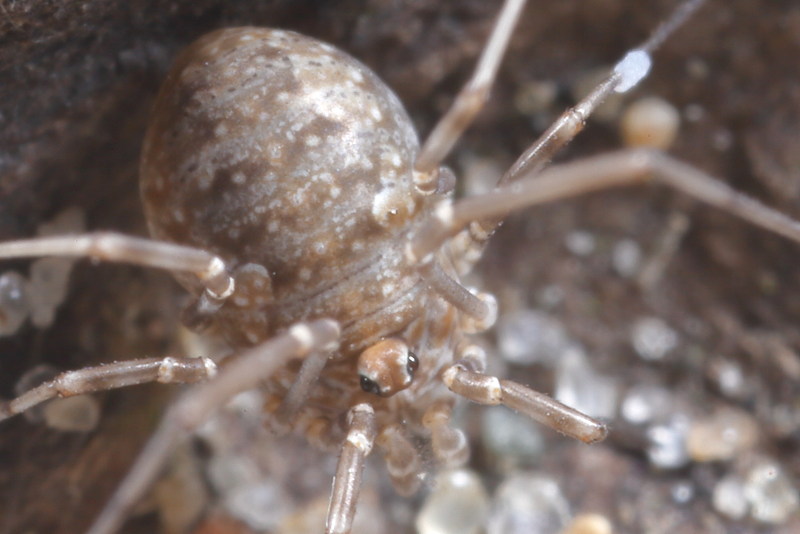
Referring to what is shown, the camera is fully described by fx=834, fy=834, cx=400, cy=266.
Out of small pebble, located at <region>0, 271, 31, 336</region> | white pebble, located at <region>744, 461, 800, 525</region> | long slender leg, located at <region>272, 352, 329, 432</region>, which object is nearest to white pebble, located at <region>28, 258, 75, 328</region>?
small pebble, located at <region>0, 271, 31, 336</region>

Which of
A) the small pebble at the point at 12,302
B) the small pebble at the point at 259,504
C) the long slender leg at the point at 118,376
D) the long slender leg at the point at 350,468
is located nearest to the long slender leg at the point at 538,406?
the long slender leg at the point at 350,468

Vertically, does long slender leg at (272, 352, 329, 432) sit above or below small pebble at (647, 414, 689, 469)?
above

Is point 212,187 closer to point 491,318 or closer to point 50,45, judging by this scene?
point 50,45

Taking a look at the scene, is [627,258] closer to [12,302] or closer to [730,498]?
[730,498]

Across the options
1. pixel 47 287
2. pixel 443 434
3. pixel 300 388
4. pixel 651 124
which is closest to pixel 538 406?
pixel 443 434

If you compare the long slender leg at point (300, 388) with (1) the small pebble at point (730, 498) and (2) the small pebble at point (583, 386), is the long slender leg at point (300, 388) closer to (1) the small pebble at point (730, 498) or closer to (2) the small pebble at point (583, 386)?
(2) the small pebble at point (583, 386)

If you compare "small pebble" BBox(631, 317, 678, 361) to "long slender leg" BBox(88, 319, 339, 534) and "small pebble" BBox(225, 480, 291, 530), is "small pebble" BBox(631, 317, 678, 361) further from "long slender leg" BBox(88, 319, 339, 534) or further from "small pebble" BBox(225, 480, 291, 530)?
"long slender leg" BBox(88, 319, 339, 534)
